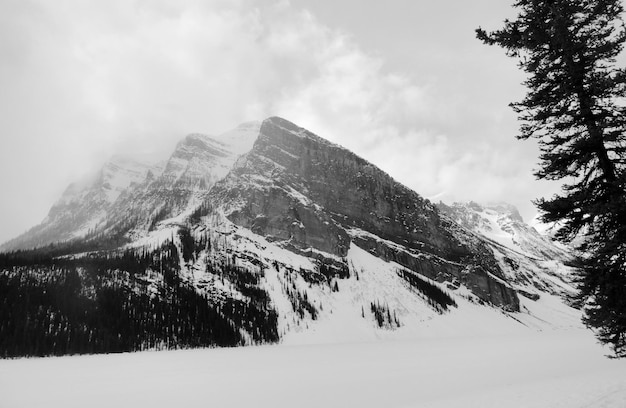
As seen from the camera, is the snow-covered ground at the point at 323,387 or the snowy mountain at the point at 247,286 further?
the snowy mountain at the point at 247,286

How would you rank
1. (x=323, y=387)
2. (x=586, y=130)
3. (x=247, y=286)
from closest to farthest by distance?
(x=586, y=130) → (x=323, y=387) → (x=247, y=286)

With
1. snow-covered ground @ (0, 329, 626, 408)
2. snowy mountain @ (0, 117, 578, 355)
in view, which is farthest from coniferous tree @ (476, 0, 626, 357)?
snowy mountain @ (0, 117, 578, 355)

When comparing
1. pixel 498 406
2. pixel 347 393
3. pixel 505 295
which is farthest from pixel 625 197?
pixel 505 295

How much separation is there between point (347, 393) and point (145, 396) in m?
16.9

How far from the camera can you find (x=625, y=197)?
1094 cm

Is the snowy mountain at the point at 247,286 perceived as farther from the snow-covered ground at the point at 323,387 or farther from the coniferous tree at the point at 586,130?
the coniferous tree at the point at 586,130

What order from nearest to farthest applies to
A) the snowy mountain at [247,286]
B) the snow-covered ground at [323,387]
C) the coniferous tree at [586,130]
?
the coniferous tree at [586,130], the snow-covered ground at [323,387], the snowy mountain at [247,286]

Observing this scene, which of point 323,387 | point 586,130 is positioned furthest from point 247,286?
point 586,130

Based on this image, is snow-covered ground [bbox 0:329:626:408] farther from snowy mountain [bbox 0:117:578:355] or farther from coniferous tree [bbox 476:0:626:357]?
snowy mountain [bbox 0:117:578:355]

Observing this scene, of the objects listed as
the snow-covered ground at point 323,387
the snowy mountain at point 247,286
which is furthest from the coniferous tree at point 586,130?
the snowy mountain at point 247,286

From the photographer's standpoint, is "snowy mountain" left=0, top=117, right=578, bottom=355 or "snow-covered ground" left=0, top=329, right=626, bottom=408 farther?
"snowy mountain" left=0, top=117, right=578, bottom=355

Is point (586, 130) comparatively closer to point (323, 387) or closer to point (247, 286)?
point (323, 387)

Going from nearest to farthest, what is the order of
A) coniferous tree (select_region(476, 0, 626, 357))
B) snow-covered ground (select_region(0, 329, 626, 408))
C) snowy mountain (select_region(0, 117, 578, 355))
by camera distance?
coniferous tree (select_region(476, 0, 626, 357))
snow-covered ground (select_region(0, 329, 626, 408))
snowy mountain (select_region(0, 117, 578, 355))

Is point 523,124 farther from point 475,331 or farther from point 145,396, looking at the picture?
point 475,331
